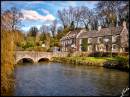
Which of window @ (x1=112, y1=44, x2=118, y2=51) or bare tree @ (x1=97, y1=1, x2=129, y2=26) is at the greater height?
bare tree @ (x1=97, y1=1, x2=129, y2=26)

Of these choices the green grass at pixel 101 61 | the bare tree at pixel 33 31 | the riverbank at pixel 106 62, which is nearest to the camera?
the riverbank at pixel 106 62

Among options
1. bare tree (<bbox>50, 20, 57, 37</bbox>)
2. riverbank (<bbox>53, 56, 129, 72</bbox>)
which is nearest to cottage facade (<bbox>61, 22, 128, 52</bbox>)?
riverbank (<bbox>53, 56, 129, 72</bbox>)

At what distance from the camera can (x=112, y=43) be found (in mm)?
57125

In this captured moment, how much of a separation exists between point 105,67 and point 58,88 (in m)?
19.5

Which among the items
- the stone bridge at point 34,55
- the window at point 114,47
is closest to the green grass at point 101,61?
the stone bridge at point 34,55

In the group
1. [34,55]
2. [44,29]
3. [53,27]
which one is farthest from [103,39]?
[44,29]

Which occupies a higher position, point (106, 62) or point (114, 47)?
point (114, 47)

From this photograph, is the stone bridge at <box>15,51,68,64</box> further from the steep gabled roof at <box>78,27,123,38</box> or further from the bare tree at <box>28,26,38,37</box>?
the bare tree at <box>28,26,38,37</box>

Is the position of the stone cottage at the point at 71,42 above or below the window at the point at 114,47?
above

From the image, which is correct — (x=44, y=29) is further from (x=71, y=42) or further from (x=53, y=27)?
(x=71, y=42)

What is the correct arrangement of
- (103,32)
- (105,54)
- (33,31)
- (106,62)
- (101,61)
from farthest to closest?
(33,31) < (103,32) < (105,54) < (101,61) < (106,62)

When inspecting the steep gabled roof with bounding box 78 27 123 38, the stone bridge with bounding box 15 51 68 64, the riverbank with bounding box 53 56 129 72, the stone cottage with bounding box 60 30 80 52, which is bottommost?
the riverbank with bounding box 53 56 129 72

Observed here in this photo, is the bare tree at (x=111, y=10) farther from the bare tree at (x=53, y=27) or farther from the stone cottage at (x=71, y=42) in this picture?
the bare tree at (x=53, y=27)

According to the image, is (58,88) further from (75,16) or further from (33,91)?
(75,16)
